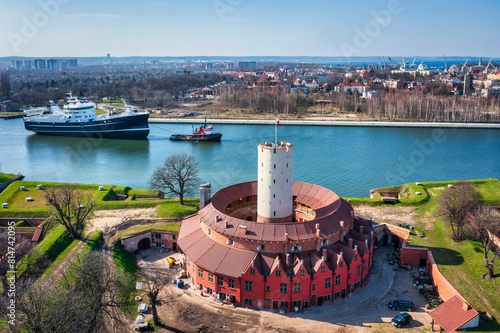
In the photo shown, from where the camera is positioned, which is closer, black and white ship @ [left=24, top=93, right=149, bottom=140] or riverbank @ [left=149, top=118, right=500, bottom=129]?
black and white ship @ [left=24, top=93, right=149, bottom=140]

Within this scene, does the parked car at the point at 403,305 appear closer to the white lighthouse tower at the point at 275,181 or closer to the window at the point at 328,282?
the window at the point at 328,282

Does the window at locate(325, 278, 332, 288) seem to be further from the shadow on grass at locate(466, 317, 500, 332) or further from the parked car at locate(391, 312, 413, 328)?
the shadow on grass at locate(466, 317, 500, 332)

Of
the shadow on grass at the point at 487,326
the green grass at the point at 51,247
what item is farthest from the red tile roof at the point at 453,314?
the green grass at the point at 51,247

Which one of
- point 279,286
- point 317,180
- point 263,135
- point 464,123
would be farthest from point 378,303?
point 464,123

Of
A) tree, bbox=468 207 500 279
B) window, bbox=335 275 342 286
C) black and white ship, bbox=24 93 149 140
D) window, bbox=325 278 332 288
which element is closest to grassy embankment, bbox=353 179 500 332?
tree, bbox=468 207 500 279

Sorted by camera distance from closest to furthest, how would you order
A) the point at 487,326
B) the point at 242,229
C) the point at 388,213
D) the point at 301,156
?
1. the point at 487,326
2. the point at 242,229
3. the point at 388,213
4. the point at 301,156

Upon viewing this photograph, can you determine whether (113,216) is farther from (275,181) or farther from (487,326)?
(487,326)

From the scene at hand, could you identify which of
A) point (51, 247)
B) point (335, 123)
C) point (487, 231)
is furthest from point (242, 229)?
point (335, 123)

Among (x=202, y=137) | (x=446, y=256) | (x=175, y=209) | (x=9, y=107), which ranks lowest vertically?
(x=446, y=256)

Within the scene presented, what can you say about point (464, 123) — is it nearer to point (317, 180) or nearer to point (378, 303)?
point (317, 180)
